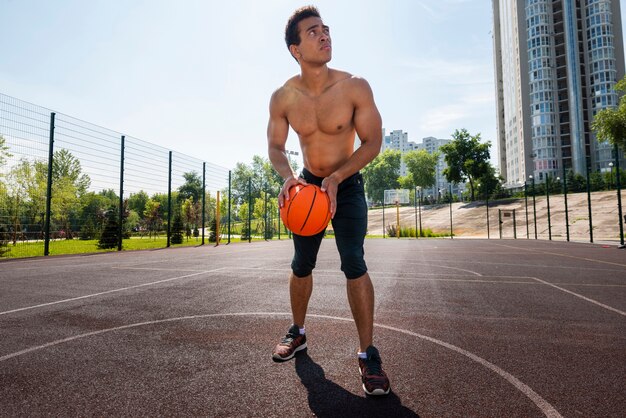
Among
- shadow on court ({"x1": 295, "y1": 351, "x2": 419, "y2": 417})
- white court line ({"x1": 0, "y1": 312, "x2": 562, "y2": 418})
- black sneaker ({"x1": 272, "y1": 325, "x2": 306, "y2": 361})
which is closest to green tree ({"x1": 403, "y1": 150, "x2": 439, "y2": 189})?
white court line ({"x1": 0, "y1": 312, "x2": 562, "y2": 418})

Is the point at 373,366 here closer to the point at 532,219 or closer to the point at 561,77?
the point at 532,219

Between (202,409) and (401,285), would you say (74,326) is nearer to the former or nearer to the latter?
(202,409)

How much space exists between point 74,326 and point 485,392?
341 centimetres

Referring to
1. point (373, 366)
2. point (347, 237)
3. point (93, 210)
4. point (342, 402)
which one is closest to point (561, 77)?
point (93, 210)

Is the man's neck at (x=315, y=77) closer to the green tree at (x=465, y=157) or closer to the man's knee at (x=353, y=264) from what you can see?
the man's knee at (x=353, y=264)

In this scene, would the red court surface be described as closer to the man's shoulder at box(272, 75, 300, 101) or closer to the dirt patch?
the man's shoulder at box(272, 75, 300, 101)

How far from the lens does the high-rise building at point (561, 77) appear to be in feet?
212

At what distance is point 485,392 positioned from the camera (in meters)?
1.96

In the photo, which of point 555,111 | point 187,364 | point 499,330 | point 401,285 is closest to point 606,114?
point 401,285

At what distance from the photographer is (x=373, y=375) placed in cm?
204

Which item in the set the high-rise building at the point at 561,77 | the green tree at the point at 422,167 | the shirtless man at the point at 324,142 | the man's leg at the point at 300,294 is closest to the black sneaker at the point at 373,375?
the shirtless man at the point at 324,142

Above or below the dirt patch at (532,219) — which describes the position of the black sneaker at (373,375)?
below

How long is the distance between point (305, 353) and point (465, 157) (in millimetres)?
60050

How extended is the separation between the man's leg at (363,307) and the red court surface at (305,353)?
0.22 meters
